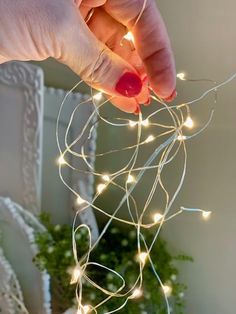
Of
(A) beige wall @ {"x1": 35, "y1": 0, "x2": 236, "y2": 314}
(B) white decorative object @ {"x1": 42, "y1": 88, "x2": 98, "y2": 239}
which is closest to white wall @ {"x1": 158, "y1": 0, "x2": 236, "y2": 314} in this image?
(A) beige wall @ {"x1": 35, "y1": 0, "x2": 236, "y2": 314}

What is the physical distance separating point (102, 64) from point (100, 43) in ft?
0.07

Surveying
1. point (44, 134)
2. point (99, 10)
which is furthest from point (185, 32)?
point (44, 134)

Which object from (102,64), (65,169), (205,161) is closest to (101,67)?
(102,64)

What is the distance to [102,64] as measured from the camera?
56 centimetres

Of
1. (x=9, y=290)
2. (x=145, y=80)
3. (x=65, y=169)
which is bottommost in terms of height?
(x=9, y=290)

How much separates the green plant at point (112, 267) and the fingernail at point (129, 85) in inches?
14.0

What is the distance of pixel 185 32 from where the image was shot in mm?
807

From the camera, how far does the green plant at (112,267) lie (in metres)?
0.86

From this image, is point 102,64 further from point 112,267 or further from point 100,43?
point 112,267

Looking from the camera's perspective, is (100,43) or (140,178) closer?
(100,43)

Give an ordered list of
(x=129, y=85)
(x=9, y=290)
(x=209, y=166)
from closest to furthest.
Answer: (x=129, y=85) < (x=209, y=166) < (x=9, y=290)

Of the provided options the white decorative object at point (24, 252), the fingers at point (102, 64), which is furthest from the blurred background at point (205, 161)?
the fingers at point (102, 64)

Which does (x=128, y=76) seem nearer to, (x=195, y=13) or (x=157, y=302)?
(x=195, y=13)

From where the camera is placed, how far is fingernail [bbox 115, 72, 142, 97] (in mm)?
558
